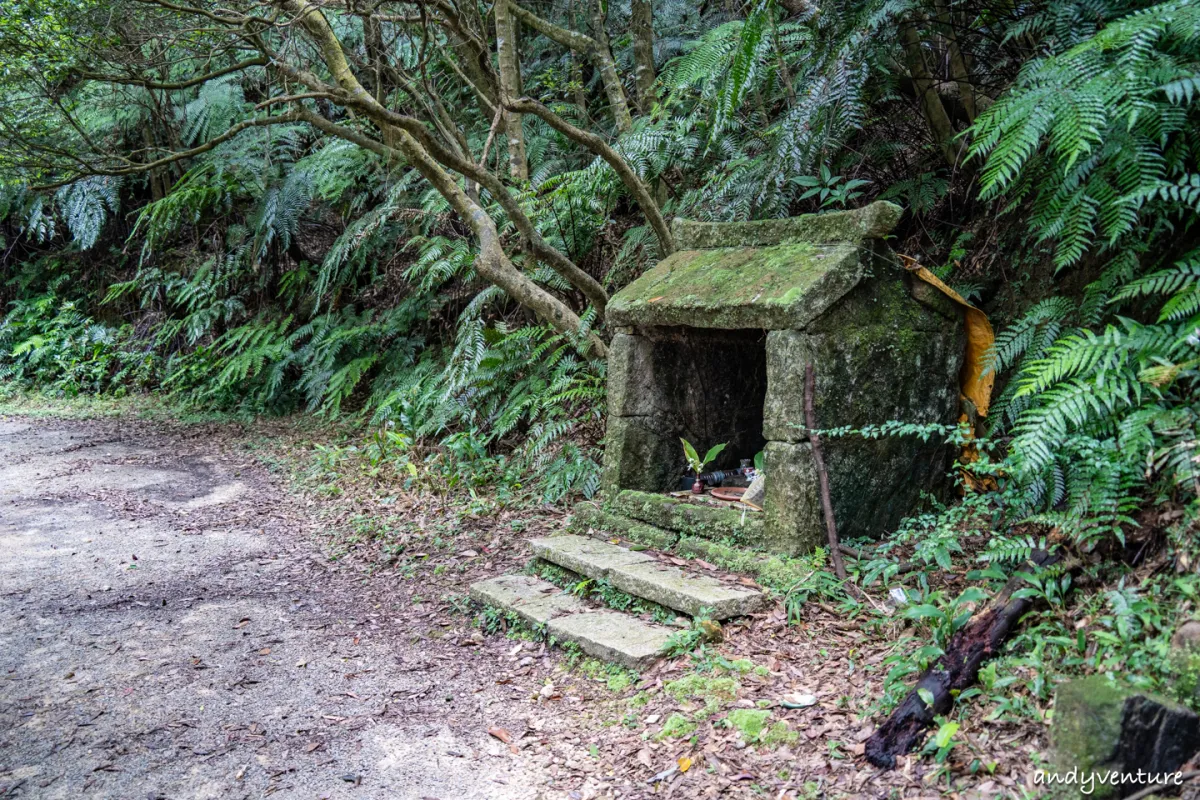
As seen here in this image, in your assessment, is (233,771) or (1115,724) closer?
(1115,724)

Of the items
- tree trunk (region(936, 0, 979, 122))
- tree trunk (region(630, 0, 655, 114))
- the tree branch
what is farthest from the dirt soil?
tree trunk (region(630, 0, 655, 114))

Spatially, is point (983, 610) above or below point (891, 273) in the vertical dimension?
below

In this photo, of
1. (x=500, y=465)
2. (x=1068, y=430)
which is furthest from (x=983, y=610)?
(x=500, y=465)

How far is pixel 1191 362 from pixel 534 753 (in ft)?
8.81

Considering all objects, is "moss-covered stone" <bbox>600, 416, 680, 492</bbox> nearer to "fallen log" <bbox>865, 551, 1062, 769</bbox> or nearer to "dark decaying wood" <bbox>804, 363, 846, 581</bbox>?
"dark decaying wood" <bbox>804, 363, 846, 581</bbox>

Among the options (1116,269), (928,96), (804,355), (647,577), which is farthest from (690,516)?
(928,96)

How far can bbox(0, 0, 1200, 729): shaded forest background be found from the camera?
3.17m

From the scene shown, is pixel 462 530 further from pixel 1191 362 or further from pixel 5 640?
pixel 1191 362

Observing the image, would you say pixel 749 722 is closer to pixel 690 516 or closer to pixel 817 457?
pixel 817 457

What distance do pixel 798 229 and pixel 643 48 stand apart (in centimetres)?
391

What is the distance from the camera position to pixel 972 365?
172 inches

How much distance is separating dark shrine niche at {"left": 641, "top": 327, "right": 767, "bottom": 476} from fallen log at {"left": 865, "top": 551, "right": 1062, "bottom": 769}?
2.17 metres

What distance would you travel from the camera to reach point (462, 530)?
5.81 meters

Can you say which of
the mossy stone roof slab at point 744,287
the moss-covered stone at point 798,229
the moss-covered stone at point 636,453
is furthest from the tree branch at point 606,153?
the moss-covered stone at point 636,453
